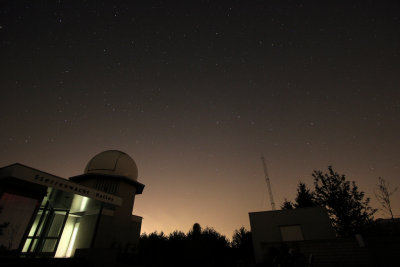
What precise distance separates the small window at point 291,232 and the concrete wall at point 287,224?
18cm

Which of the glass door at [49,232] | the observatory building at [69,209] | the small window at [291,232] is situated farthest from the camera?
the small window at [291,232]

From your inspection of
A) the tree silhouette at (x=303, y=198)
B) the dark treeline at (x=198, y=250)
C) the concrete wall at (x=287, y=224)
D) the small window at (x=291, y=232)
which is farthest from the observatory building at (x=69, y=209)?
the tree silhouette at (x=303, y=198)

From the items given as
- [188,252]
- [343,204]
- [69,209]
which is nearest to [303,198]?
[343,204]

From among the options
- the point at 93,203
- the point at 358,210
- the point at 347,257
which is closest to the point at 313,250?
the point at 347,257

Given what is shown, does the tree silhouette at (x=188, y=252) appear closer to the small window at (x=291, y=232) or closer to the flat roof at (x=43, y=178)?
the small window at (x=291, y=232)

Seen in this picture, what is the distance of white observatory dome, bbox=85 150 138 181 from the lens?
1751cm

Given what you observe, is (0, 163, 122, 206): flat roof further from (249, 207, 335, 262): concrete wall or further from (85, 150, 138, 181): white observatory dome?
(249, 207, 335, 262): concrete wall

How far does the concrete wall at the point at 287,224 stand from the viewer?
1460 cm

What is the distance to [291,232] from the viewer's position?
15.1 meters

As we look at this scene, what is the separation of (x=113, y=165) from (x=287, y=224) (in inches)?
607

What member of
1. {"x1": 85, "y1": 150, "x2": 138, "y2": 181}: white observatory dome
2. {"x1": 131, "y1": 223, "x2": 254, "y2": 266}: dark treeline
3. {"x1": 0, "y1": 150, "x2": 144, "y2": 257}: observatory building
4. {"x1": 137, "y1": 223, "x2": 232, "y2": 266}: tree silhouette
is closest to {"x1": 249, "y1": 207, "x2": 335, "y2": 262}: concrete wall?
{"x1": 131, "y1": 223, "x2": 254, "y2": 266}: dark treeline

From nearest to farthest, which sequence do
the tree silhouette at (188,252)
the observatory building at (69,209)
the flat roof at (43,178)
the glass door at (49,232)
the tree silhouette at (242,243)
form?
the flat roof at (43,178) → the observatory building at (69,209) → the glass door at (49,232) → the tree silhouette at (188,252) → the tree silhouette at (242,243)

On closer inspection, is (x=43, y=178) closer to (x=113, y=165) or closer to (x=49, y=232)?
(x=49, y=232)

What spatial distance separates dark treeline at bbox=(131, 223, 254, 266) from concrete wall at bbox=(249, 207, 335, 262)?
2.75 metres
